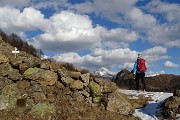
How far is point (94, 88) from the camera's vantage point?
1869 cm

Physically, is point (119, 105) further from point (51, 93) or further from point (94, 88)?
point (51, 93)

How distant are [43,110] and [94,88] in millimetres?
3230

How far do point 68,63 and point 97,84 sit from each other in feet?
24.6

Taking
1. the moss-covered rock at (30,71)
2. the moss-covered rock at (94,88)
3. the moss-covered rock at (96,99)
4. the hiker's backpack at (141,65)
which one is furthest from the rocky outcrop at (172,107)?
the moss-covered rock at (30,71)

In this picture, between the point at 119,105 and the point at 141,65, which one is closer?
the point at 119,105

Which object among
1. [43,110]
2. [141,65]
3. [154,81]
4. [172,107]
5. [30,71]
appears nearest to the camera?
[43,110]

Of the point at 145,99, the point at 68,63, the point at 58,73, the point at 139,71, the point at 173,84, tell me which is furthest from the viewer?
the point at 173,84

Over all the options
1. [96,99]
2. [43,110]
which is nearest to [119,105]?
[96,99]

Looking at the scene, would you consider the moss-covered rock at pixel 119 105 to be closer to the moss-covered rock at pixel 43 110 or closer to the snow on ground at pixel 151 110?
the snow on ground at pixel 151 110

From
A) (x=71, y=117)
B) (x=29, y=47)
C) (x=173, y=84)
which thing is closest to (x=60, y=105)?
(x=71, y=117)

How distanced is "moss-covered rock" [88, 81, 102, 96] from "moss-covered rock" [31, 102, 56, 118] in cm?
245

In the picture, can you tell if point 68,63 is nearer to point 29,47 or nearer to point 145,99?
point 29,47

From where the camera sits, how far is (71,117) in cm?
1675

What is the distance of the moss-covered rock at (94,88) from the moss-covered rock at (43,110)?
2.45m
